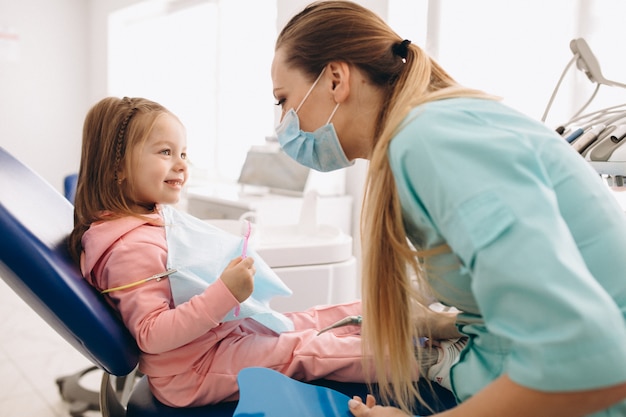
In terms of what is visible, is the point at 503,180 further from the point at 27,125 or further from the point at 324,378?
the point at 27,125

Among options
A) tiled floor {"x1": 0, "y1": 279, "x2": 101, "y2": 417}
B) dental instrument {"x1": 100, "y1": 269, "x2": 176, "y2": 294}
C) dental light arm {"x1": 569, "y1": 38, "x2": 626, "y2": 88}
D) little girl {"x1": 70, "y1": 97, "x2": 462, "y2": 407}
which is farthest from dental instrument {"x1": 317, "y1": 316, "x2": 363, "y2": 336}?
tiled floor {"x1": 0, "y1": 279, "x2": 101, "y2": 417}

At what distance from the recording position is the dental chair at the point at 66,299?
2.92 feet

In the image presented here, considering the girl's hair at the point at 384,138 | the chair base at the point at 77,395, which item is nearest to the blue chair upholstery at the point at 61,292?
the girl's hair at the point at 384,138

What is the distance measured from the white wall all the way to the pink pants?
16.6 feet

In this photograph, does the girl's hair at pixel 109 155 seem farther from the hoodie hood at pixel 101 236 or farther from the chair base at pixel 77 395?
the chair base at pixel 77 395

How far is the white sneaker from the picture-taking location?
0.98 meters

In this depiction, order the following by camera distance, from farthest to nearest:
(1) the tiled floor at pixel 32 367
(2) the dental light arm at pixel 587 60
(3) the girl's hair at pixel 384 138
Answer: (1) the tiled floor at pixel 32 367, (2) the dental light arm at pixel 587 60, (3) the girl's hair at pixel 384 138

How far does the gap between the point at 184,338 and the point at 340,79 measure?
1.79ft

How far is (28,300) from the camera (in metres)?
1.02

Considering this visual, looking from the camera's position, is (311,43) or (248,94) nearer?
(311,43)

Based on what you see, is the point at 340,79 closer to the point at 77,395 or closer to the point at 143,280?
the point at 143,280

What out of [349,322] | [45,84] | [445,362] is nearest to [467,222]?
[445,362]

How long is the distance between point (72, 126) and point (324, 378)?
5.44 m

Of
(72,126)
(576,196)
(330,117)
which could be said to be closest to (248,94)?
(72,126)
